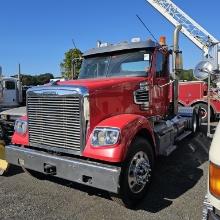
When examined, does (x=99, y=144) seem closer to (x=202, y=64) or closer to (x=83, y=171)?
(x=83, y=171)

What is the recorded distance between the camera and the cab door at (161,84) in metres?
6.54

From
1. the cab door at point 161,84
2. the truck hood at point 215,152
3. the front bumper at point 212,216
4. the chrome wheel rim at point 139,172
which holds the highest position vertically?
the cab door at point 161,84

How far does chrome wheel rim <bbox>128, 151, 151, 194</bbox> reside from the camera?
15.8 ft

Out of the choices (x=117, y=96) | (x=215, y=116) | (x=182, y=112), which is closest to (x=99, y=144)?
(x=117, y=96)

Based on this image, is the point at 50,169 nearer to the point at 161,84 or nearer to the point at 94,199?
the point at 94,199

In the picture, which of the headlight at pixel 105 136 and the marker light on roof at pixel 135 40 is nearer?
the headlight at pixel 105 136

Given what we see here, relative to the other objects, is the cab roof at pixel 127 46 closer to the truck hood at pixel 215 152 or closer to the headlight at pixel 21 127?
the headlight at pixel 21 127

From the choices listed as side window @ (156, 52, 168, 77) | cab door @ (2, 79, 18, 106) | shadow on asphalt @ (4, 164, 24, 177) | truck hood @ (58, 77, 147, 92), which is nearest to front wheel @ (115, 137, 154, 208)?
truck hood @ (58, 77, 147, 92)

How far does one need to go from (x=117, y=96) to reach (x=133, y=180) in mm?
1357

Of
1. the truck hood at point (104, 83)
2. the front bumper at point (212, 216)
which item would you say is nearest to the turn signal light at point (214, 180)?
the front bumper at point (212, 216)

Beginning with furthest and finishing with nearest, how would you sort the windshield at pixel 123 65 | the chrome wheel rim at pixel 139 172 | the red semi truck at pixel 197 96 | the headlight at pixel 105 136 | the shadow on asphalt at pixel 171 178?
the red semi truck at pixel 197 96 → the windshield at pixel 123 65 → the shadow on asphalt at pixel 171 178 → the chrome wheel rim at pixel 139 172 → the headlight at pixel 105 136

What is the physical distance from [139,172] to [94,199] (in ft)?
2.74

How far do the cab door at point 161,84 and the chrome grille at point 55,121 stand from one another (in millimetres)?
2089

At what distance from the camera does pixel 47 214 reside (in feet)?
15.4
